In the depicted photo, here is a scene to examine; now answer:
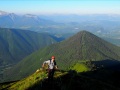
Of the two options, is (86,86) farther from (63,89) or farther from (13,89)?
(13,89)

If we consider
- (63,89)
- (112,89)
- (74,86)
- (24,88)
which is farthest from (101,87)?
(24,88)

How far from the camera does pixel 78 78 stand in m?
43.3

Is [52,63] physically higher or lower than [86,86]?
higher

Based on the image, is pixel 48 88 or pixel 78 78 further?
pixel 78 78

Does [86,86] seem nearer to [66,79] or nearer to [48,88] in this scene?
[66,79]

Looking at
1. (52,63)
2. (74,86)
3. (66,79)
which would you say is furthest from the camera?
(66,79)

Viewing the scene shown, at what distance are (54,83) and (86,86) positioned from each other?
5.40 metres

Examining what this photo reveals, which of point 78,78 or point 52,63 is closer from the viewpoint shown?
point 52,63

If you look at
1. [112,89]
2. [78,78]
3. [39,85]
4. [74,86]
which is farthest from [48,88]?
[112,89]

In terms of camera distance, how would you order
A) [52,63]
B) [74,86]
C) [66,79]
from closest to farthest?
1. [52,63]
2. [74,86]
3. [66,79]

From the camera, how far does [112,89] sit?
42469mm

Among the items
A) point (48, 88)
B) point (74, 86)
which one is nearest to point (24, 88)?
point (48, 88)

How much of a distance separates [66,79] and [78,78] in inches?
106

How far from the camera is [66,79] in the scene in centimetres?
4175
